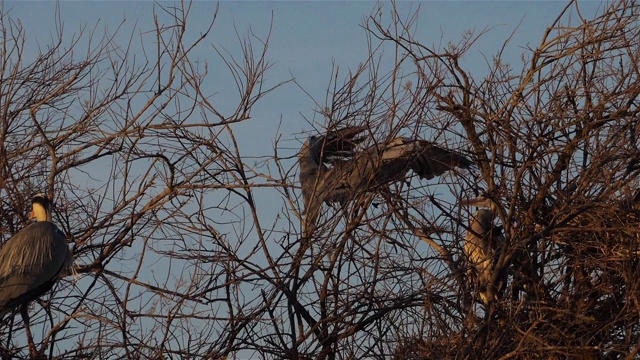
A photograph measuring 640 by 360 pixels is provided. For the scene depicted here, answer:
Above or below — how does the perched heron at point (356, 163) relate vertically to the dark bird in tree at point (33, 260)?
below

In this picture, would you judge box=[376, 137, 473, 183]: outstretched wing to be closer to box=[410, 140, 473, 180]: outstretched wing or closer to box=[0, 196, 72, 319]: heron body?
box=[410, 140, 473, 180]: outstretched wing

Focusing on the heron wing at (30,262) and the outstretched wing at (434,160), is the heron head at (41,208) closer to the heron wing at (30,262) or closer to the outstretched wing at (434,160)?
the heron wing at (30,262)

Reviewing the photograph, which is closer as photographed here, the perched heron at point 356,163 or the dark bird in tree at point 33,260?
the perched heron at point 356,163

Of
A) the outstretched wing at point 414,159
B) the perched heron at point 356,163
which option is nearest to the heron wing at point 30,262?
the perched heron at point 356,163

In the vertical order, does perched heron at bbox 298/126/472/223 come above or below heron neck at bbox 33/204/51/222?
below

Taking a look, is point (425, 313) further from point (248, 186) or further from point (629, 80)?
point (629, 80)

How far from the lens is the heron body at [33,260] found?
733cm

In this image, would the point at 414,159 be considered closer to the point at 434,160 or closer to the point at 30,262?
the point at 434,160

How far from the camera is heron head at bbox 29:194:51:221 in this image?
722cm

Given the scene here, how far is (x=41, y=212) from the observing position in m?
7.33

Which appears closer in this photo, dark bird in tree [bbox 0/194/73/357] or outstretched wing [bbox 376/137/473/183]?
outstretched wing [bbox 376/137/473/183]

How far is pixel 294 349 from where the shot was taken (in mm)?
5688

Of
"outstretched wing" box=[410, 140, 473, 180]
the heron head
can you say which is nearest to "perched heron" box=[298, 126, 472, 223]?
"outstretched wing" box=[410, 140, 473, 180]

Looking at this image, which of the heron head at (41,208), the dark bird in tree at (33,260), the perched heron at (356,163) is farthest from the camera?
the dark bird in tree at (33,260)
